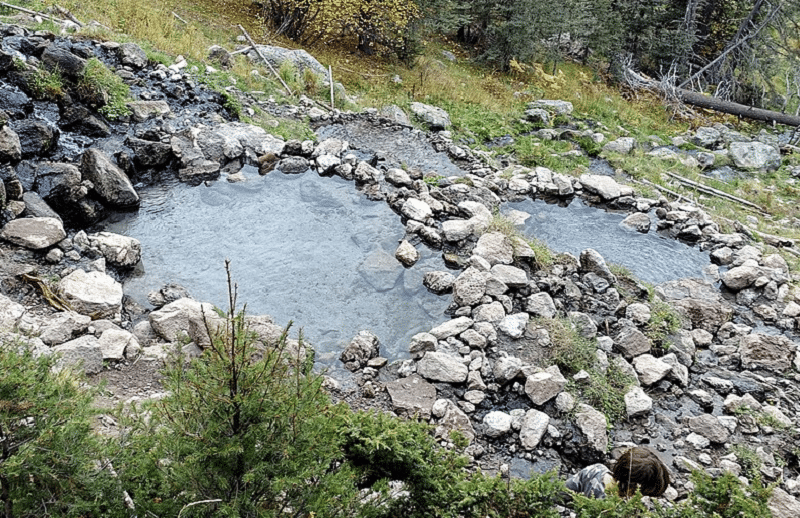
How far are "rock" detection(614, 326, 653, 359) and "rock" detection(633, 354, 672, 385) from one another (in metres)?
0.14

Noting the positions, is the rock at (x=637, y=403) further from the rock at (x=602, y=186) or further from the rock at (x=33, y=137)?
the rock at (x=33, y=137)

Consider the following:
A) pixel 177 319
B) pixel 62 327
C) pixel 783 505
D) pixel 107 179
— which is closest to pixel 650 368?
pixel 783 505

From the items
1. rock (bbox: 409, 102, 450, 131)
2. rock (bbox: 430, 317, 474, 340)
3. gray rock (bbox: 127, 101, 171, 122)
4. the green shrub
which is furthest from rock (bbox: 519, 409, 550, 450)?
rock (bbox: 409, 102, 450, 131)

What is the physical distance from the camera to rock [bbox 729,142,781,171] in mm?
16438

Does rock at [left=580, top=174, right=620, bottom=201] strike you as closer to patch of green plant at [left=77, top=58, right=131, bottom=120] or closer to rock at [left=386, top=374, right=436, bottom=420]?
rock at [left=386, top=374, right=436, bottom=420]

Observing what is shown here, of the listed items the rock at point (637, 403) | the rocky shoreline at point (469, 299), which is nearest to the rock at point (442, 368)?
the rocky shoreline at point (469, 299)

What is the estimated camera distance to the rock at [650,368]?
7.74 m

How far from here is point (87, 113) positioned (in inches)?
454

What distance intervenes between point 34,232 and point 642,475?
27.8 ft

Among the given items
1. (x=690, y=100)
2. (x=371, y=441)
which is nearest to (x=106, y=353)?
(x=371, y=441)

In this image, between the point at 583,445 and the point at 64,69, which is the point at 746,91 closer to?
the point at 583,445

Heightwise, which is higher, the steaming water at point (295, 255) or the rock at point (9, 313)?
the rock at point (9, 313)

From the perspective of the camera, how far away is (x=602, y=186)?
13.2 metres

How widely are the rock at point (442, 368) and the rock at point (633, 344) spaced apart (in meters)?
2.49
